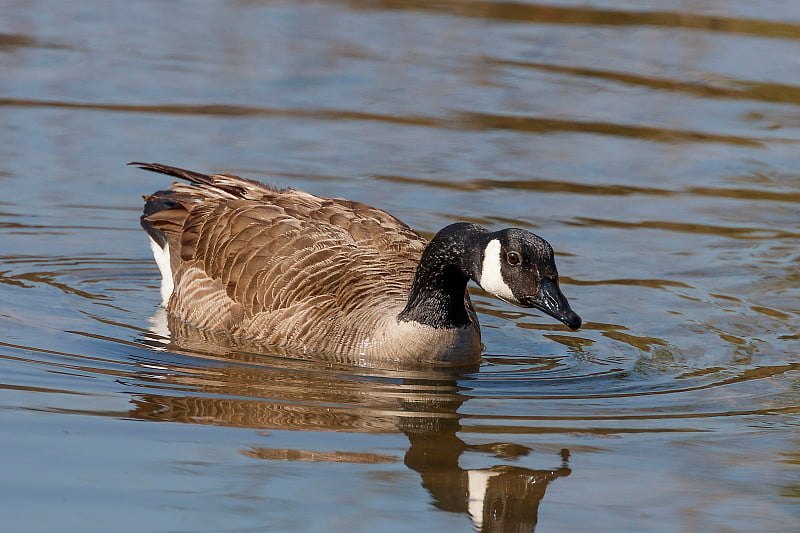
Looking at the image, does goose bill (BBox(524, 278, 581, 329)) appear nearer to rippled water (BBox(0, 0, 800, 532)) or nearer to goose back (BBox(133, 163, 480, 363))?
rippled water (BBox(0, 0, 800, 532))

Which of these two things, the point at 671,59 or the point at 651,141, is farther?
the point at 671,59

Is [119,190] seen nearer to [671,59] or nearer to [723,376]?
[723,376]

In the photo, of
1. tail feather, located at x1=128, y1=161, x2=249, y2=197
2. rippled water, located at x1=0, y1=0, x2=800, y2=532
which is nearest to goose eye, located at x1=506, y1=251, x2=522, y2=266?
rippled water, located at x1=0, y1=0, x2=800, y2=532

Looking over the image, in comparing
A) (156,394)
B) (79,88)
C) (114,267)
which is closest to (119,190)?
(114,267)

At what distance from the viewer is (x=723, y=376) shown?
9.75 meters

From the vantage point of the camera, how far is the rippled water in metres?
7.43

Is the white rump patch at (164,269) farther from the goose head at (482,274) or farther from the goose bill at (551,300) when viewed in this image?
the goose bill at (551,300)

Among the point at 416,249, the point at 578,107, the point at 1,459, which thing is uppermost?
the point at 578,107

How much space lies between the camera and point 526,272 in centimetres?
923

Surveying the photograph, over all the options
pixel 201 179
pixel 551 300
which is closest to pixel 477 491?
pixel 551 300

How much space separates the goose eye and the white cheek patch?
3.4 inches

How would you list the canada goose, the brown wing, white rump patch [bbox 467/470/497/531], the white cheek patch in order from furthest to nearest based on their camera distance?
the brown wing, the canada goose, the white cheek patch, white rump patch [bbox 467/470/497/531]

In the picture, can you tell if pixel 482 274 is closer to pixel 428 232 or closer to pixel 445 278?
pixel 445 278

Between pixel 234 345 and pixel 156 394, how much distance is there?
1636mm
